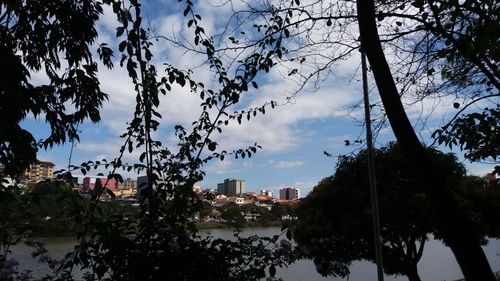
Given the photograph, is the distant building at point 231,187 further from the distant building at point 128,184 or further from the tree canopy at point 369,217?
the tree canopy at point 369,217

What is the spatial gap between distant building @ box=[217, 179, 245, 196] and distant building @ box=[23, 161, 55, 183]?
124cm

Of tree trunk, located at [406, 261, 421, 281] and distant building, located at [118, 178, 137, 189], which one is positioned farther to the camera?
tree trunk, located at [406, 261, 421, 281]

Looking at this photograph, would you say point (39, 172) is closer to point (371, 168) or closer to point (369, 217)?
point (371, 168)

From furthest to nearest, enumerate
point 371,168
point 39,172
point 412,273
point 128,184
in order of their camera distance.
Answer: point 412,273 → point 371,168 → point 39,172 → point 128,184

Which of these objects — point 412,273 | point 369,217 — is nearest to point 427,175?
point 369,217

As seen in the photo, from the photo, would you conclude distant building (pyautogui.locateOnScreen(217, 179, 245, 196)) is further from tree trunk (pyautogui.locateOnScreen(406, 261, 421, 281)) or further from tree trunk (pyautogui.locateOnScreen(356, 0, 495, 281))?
tree trunk (pyautogui.locateOnScreen(406, 261, 421, 281))

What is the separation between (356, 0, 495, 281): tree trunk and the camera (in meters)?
3.39

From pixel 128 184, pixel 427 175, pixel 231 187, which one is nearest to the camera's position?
pixel 128 184

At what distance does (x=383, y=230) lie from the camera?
14.5m

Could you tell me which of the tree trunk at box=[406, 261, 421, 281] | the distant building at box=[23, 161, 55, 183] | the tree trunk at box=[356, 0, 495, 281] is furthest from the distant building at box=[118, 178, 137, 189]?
the tree trunk at box=[406, 261, 421, 281]

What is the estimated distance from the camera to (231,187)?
4344 mm

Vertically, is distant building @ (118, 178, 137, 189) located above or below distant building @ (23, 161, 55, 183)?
below

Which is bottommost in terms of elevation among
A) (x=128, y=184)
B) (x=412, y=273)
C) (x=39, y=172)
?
(x=412, y=273)

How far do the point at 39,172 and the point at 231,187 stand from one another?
1.53m
